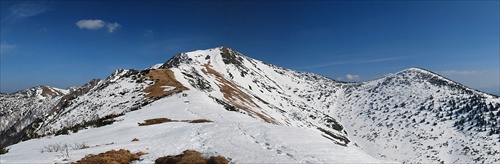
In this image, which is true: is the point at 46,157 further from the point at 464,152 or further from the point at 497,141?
the point at 497,141

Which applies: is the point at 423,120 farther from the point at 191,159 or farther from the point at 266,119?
the point at 191,159

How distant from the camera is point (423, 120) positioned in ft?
425

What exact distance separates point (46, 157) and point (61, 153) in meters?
1.00

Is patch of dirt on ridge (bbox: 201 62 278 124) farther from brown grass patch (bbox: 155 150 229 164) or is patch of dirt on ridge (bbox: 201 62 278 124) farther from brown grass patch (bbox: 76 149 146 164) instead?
brown grass patch (bbox: 155 150 229 164)

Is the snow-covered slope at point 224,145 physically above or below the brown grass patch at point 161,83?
below

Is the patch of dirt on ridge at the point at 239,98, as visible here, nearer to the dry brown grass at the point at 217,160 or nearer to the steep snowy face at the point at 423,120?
the steep snowy face at the point at 423,120

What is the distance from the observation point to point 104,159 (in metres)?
16.8

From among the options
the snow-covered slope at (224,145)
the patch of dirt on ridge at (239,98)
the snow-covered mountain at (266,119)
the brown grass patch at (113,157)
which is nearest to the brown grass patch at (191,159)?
the snow-covered slope at (224,145)

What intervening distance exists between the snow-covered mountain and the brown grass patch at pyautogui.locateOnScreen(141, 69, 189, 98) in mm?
281

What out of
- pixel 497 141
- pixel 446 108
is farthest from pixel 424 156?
pixel 446 108

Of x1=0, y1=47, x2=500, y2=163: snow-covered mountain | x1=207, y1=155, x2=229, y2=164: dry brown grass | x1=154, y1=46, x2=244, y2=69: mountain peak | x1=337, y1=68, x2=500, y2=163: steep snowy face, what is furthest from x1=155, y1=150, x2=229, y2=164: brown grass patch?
x1=154, y1=46, x2=244, y2=69: mountain peak

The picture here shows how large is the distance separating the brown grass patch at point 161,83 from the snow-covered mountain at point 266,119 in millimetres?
281

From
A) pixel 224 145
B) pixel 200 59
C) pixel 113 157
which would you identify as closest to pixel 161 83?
pixel 113 157

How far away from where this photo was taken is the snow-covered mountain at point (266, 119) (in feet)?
63.9
